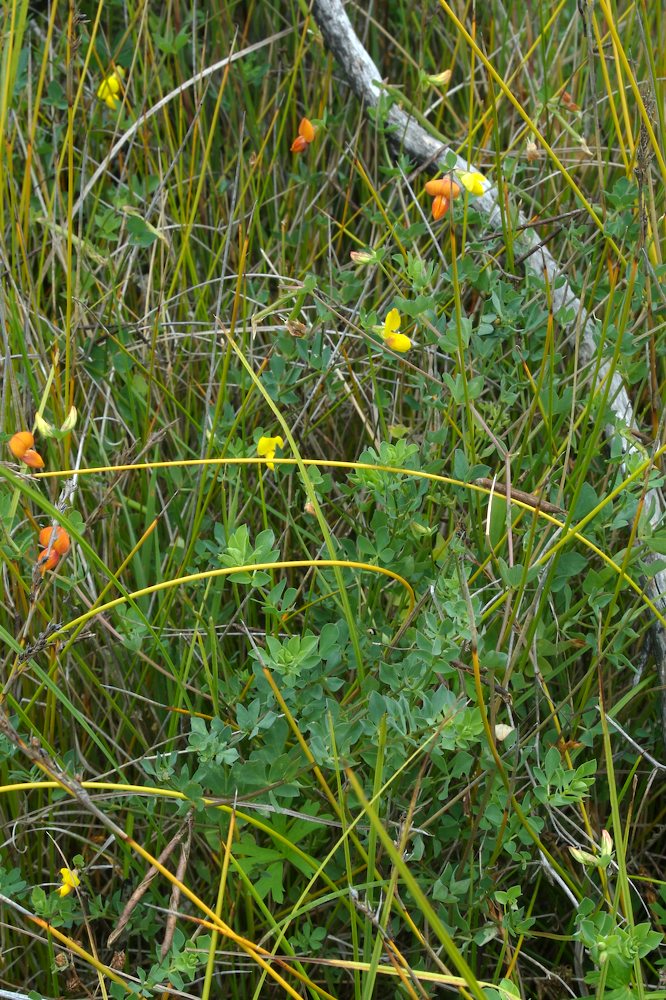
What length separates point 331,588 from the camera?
1284mm

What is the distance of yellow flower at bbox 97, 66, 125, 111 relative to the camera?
1.75 meters

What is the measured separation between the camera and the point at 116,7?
6.77 feet

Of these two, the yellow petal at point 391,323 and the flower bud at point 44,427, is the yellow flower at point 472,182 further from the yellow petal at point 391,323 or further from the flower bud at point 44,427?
the flower bud at point 44,427

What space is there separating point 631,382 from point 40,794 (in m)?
0.99

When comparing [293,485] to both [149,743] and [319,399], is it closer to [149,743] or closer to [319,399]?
[319,399]

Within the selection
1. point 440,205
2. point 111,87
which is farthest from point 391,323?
point 111,87

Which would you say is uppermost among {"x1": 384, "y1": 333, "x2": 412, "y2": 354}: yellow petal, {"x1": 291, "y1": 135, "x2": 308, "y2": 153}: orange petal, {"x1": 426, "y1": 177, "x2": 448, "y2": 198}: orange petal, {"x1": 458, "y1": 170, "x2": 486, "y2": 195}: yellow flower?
{"x1": 291, "y1": 135, "x2": 308, "y2": 153}: orange petal

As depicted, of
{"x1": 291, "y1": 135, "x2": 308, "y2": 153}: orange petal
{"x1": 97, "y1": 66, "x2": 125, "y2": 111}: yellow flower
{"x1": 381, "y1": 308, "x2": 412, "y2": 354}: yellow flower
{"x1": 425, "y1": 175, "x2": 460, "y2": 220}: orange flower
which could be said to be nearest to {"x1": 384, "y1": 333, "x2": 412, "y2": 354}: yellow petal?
{"x1": 381, "y1": 308, "x2": 412, "y2": 354}: yellow flower

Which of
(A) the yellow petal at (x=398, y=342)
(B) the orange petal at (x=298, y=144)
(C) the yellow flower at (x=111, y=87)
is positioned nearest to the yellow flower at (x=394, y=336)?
(A) the yellow petal at (x=398, y=342)

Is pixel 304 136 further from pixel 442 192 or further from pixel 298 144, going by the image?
pixel 442 192

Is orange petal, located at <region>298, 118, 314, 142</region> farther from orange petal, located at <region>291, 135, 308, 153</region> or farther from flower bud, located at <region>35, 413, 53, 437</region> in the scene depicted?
flower bud, located at <region>35, 413, 53, 437</region>

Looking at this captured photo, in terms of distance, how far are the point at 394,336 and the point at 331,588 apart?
352 mm

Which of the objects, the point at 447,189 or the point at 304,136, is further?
the point at 304,136

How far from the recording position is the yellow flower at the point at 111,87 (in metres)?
1.75
